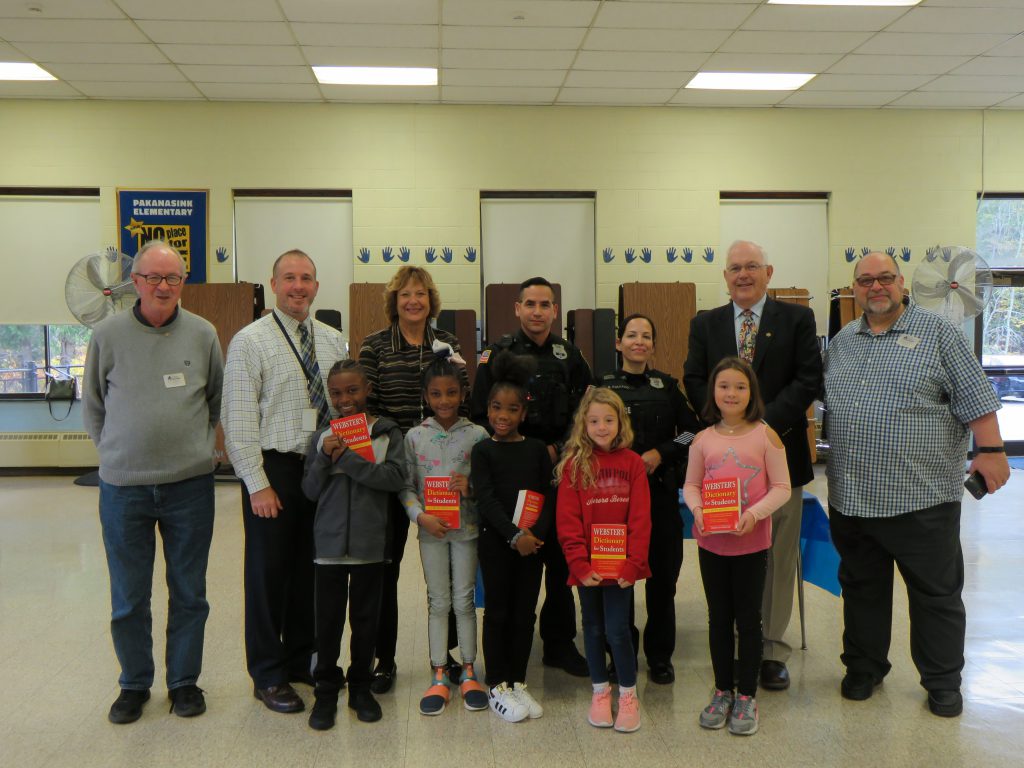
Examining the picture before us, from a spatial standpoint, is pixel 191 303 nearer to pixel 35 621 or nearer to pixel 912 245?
pixel 35 621

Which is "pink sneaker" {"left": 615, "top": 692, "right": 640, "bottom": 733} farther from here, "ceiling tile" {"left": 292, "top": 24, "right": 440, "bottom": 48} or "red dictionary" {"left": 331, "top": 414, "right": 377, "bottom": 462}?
"ceiling tile" {"left": 292, "top": 24, "right": 440, "bottom": 48}

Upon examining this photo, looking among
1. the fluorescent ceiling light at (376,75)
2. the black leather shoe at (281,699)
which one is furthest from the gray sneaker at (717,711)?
the fluorescent ceiling light at (376,75)

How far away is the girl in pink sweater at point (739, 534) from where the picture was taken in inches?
103

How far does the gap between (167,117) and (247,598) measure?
6129mm

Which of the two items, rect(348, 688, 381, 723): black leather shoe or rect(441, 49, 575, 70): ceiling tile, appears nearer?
rect(348, 688, 381, 723): black leather shoe

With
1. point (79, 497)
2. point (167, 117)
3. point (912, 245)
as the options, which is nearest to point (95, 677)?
point (79, 497)

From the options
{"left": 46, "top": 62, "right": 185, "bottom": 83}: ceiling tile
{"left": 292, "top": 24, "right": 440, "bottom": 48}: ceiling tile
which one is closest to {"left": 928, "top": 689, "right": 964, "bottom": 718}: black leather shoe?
{"left": 292, "top": 24, "right": 440, "bottom": 48}: ceiling tile

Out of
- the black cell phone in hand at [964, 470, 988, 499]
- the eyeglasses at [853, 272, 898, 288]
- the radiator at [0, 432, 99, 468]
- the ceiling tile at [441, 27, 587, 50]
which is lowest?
the radiator at [0, 432, 99, 468]

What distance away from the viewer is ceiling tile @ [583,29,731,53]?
5910 mm

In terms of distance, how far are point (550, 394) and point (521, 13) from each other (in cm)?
366

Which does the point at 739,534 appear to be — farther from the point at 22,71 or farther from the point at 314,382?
the point at 22,71

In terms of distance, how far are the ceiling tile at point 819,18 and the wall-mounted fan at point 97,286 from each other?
536 centimetres

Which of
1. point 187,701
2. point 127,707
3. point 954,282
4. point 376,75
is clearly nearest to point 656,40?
point 376,75

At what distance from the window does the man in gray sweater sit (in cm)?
590
